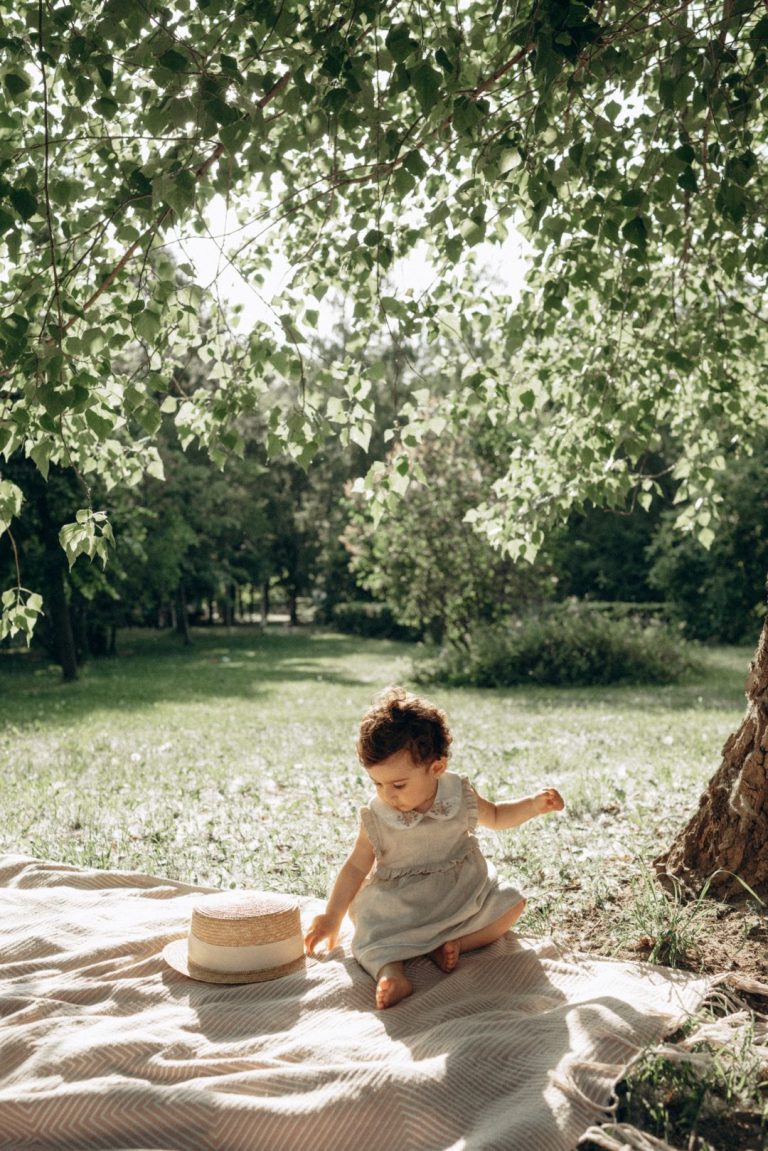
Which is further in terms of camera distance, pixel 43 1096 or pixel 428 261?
pixel 428 261

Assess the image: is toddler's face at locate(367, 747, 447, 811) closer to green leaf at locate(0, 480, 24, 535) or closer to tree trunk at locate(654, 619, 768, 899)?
tree trunk at locate(654, 619, 768, 899)

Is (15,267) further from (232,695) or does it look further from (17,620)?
(232,695)

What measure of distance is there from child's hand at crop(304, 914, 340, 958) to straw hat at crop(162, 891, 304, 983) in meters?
0.17

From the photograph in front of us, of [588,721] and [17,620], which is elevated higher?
[17,620]

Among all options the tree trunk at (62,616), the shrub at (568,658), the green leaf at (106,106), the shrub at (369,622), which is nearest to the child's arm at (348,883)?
the green leaf at (106,106)

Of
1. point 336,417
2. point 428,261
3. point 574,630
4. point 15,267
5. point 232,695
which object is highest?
point 428,261

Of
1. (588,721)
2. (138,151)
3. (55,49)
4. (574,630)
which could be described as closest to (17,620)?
(55,49)

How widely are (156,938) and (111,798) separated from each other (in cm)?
332

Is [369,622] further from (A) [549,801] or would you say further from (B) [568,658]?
(A) [549,801]

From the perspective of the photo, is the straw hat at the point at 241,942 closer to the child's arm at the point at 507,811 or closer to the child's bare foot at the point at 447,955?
the child's bare foot at the point at 447,955

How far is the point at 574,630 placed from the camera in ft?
50.4

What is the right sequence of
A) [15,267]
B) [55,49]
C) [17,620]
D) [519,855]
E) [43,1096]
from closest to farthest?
[43,1096] < [55,49] < [17,620] < [15,267] < [519,855]

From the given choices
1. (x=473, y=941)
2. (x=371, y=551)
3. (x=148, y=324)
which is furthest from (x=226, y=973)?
(x=371, y=551)

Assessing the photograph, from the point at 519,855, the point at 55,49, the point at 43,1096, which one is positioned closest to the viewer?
the point at 43,1096
